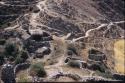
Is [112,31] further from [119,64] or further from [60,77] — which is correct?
[60,77]

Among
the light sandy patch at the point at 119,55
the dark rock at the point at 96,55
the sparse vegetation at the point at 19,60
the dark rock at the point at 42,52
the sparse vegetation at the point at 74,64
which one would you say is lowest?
the light sandy patch at the point at 119,55

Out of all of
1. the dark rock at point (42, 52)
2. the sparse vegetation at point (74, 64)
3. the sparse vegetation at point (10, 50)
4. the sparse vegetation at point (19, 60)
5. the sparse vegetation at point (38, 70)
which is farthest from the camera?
the sparse vegetation at point (10, 50)

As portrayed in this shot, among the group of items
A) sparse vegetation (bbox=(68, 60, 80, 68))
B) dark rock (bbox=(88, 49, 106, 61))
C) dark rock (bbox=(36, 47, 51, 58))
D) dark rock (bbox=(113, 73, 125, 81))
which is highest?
dark rock (bbox=(36, 47, 51, 58))

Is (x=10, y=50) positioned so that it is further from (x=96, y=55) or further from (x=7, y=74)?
(x=7, y=74)

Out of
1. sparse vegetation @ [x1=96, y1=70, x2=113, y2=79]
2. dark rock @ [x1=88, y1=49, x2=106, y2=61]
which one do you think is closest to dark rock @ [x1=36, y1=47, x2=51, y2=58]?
dark rock @ [x1=88, y1=49, x2=106, y2=61]

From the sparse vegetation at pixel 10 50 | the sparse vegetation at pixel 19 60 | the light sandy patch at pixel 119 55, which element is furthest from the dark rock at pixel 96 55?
the sparse vegetation at pixel 19 60

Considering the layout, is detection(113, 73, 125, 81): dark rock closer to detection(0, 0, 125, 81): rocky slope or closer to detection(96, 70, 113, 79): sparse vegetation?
detection(0, 0, 125, 81): rocky slope

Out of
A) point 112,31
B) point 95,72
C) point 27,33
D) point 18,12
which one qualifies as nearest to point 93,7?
point 112,31

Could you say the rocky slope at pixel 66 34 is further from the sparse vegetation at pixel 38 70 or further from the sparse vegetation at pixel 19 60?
the sparse vegetation at pixel 38 70
